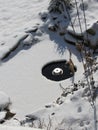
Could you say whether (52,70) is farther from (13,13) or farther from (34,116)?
(13,13)

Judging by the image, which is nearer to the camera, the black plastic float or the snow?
the snow

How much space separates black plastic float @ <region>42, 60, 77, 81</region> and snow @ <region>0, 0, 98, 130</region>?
0.07 m

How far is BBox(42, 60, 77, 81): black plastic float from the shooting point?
5145mm

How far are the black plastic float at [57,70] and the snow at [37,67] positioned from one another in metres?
0.07

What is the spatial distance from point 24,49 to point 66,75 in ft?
2.97

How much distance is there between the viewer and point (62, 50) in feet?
18.2

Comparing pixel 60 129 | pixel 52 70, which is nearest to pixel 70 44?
pixel 52 70

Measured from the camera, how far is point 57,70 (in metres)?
5.21

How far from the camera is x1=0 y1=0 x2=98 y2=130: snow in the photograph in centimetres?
397

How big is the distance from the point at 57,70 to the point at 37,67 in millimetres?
330

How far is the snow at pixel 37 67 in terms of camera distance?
3.97 meters

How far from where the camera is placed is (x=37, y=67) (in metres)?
5.37

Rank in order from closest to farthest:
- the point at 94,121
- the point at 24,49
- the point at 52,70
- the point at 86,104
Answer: the point at 94,121 → the point at 86,104 → the point at 52,70 → the point at 24,49

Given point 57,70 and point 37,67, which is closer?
point 57,70
